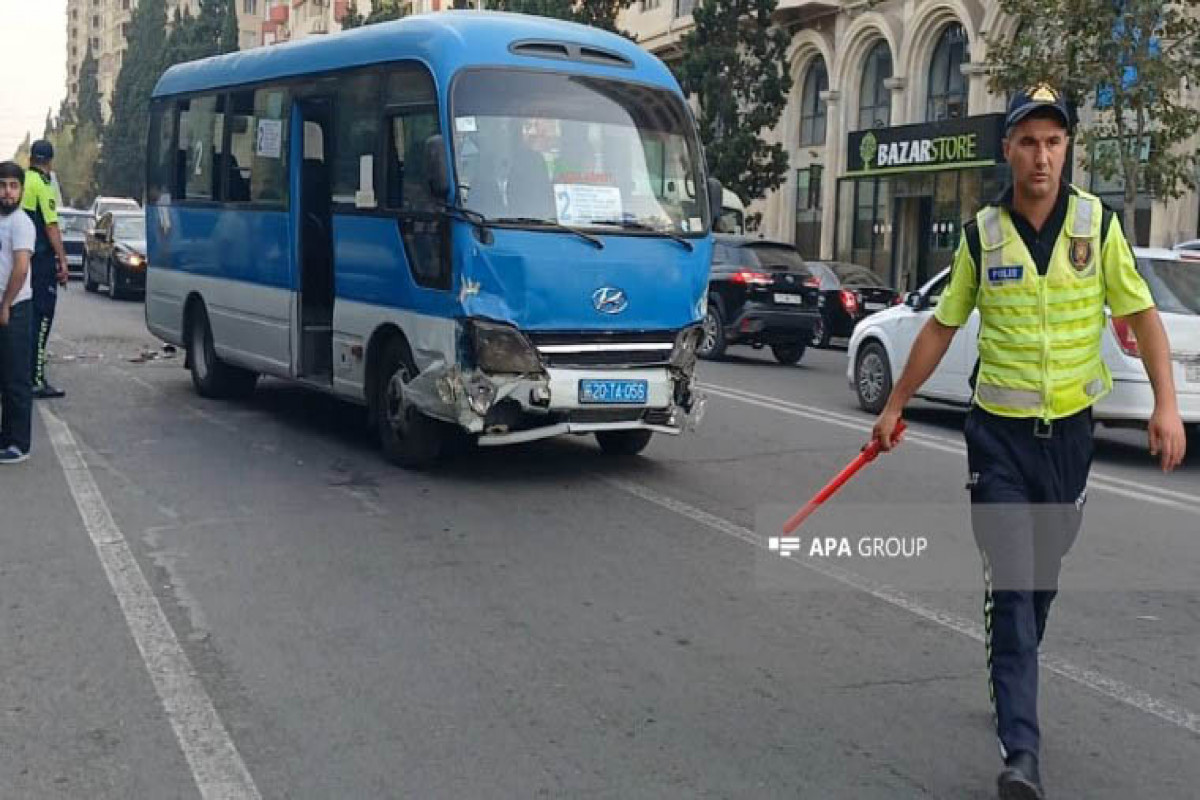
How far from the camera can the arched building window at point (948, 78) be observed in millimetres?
31531

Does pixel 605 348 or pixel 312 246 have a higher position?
pixel 312 246

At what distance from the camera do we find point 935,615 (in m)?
6.43

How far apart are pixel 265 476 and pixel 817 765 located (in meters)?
5.75

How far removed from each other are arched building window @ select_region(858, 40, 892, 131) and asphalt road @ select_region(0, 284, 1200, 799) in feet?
82.2

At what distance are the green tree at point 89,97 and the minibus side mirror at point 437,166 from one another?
11936 centimetres

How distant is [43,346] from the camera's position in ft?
43.7

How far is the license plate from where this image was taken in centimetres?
916

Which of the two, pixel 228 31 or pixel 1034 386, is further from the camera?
pixel 228 31

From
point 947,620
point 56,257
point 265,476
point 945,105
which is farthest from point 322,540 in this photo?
point 945,105

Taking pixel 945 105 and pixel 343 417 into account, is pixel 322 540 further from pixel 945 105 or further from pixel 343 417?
pixel 945 105

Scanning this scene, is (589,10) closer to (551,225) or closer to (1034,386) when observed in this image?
(551,225)

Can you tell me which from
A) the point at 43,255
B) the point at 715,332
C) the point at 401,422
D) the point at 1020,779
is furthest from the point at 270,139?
the point at 715,332

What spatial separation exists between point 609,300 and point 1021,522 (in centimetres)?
512

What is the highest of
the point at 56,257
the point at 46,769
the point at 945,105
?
the point at 945,105
